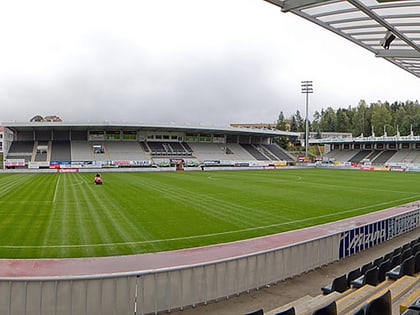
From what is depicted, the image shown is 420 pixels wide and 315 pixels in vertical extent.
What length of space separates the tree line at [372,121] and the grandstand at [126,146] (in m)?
44.2

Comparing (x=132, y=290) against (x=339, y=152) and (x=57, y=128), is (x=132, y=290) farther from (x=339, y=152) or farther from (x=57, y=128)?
(x=339, y=152)

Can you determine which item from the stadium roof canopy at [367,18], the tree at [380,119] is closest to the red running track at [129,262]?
the stadium roof canopy at [367,18]

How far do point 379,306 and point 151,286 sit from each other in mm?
4366

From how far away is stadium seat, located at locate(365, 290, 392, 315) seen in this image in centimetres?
350

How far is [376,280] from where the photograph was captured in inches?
256

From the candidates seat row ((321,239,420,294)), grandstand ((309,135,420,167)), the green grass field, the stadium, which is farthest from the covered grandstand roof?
seat row ((321,239,420,294))

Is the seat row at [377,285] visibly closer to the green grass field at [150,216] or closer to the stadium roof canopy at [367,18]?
the stadium roof canopy at [367,18]

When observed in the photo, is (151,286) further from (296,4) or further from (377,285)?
(296,4)

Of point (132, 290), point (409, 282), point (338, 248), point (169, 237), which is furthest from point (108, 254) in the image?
point (409, 282)

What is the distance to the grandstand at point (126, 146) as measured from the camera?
56875 mm

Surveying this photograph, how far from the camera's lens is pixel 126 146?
65.6 meters

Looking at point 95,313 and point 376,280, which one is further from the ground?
point 376,280

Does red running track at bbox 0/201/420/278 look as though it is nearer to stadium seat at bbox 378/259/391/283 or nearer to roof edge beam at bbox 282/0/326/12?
stadium seat at bbox 378/259/391/283

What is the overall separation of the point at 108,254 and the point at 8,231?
523 centimetres
